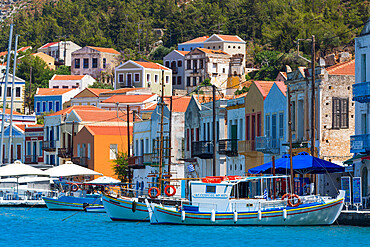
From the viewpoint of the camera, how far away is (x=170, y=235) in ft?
123

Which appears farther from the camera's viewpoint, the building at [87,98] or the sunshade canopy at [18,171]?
the building at [87,98]

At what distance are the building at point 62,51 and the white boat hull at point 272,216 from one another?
148 metres

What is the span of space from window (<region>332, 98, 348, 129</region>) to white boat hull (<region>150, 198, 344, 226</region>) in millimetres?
9409

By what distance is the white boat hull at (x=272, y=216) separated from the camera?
37859mm

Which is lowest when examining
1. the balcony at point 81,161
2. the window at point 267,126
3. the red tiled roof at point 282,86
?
the balcony at point 81,161

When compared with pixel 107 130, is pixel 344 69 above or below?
above

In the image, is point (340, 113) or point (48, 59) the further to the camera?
point (48, 59)

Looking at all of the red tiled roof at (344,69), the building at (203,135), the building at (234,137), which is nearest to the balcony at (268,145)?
the building at (234,137)

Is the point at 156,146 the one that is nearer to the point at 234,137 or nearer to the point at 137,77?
the point at 234,137

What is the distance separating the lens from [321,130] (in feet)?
152

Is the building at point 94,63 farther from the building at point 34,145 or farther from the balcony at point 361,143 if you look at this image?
the balcony at point 361,143

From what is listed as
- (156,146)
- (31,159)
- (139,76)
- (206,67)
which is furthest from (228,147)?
(206,67)

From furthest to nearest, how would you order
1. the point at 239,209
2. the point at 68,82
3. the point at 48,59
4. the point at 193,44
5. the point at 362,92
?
the point at 48,59, the point at 193,44, the point at 68,82, the point at 362,92, the point at 239,209

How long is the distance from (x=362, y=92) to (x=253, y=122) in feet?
41.6
